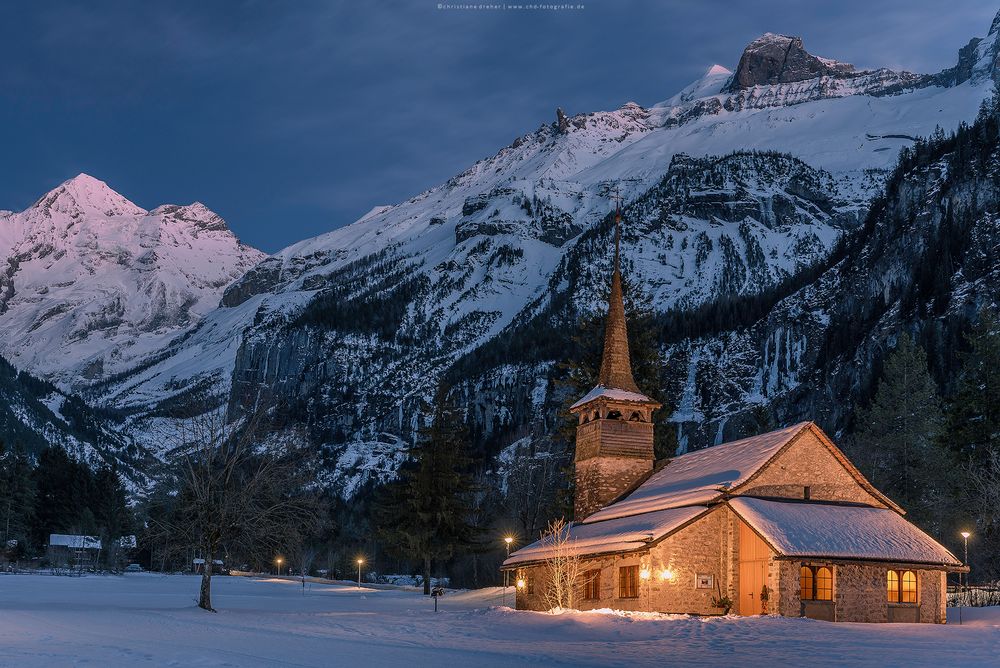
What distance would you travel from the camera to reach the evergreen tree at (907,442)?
176ft

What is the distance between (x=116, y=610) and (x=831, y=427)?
83573 millimetres

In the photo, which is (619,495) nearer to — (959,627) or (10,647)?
(959,627)

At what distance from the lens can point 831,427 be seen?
105 m

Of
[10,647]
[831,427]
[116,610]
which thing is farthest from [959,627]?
[831,427]

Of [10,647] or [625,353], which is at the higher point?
[625,353]

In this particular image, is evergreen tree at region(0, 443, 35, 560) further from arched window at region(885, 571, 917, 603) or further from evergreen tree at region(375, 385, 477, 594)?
arched window at region(885, 571, 917, 603)

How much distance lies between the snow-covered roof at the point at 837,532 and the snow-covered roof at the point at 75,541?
8866 centimetres

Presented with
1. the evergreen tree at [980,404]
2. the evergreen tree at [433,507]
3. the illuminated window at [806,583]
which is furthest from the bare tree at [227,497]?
the evergreen tree at [980,404]

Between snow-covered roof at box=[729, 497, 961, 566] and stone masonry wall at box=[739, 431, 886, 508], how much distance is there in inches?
31.7

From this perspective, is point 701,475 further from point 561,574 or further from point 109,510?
point 109,510

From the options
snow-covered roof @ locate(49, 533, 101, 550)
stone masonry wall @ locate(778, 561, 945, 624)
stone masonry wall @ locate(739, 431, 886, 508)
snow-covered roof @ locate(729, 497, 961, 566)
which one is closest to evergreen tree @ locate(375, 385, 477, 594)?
stone masonry wall @ locate(739, 431, 886, 508)

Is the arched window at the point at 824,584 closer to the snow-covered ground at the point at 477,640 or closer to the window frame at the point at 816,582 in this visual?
the window frame at the point at 816,582

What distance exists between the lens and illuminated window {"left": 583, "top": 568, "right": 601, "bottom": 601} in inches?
1490

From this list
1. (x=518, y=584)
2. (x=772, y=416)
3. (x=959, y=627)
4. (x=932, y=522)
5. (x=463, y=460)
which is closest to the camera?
(x=959, y=627)
